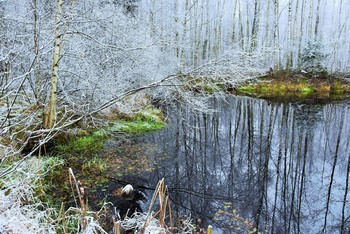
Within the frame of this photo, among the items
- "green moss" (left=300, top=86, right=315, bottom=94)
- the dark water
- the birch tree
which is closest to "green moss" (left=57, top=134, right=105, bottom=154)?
the birch tree

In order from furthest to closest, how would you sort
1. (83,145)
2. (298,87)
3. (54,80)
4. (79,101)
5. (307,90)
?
1. (298,87)
2. (307,90)
3. (79,101)
4. (83,145)
5. (54,80)

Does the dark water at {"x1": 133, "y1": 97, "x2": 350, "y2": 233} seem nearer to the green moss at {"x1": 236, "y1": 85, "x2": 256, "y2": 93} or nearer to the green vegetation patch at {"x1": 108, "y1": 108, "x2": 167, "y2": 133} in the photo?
the green vegetation patch at {"x1": 108, "y1": 108, "x2": 167, "y2": 133}

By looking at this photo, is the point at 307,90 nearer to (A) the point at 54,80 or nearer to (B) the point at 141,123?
(B) the point at 141,123

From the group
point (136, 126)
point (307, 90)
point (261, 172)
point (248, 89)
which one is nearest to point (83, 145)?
point (136, 126)

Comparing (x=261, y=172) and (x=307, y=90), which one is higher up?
(x=307, y=90)

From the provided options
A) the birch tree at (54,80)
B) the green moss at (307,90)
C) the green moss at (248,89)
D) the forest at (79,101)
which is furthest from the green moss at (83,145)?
the green moss at (307,90)

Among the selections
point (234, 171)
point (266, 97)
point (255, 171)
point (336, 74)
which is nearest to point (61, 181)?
point (234, 171)

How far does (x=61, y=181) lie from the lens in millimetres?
5344

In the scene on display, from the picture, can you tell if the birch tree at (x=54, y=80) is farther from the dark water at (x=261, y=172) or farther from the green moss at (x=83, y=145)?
the dark water at (x=261, y=172)

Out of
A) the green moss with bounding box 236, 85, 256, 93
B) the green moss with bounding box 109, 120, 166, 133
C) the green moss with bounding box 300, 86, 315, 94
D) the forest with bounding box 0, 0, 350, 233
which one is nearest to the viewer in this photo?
the forest with bounding box 0, 0, 350, 233

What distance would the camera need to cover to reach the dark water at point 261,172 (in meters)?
4.45

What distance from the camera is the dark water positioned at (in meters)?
4.45

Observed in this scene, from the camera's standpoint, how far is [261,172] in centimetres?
615

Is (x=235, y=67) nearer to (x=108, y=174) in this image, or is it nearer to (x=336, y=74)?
(x=108, y=174)
